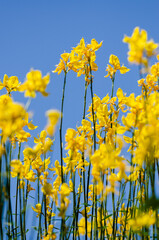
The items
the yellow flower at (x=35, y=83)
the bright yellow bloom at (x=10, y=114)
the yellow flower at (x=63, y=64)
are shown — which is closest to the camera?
the bright yellow bloom at (x=10, y=114)

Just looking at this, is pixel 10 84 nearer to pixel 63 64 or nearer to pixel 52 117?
pixel 63 64

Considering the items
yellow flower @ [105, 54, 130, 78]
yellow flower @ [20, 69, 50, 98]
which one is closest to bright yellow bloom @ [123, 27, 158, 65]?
yellow flower @ [20, 69, 50, 98]

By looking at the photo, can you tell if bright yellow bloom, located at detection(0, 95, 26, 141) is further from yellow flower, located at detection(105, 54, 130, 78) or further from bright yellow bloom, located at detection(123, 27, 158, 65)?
yellow flower, located at detection(105, 54, 130, 78)

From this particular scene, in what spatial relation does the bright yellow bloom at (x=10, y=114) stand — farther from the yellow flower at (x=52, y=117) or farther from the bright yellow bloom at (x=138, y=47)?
the bright yellow bloom at (x=138, y=47)

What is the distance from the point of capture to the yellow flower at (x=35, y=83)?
138cm

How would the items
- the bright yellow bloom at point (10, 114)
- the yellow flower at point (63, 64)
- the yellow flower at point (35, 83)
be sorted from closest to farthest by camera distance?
1. the bright yellow bloom at point (10, 114)
2. the yellow flower at point (35, 83)
3. the yellow flower at point (63, 64)

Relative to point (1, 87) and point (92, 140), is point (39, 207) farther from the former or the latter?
point (1, 87)

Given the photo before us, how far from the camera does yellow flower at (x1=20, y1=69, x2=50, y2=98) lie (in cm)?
138

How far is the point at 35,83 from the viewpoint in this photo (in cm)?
139

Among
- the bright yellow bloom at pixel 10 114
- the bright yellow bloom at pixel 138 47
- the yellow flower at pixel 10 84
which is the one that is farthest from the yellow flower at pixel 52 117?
the yellow flower at pixel 10 84

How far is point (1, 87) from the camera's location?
264 centimetres

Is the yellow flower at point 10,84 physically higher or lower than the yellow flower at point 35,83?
higher

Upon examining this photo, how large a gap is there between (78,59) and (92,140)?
646 mm

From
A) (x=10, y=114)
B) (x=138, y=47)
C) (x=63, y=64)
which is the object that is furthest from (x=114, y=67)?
(x=10, y=114)
